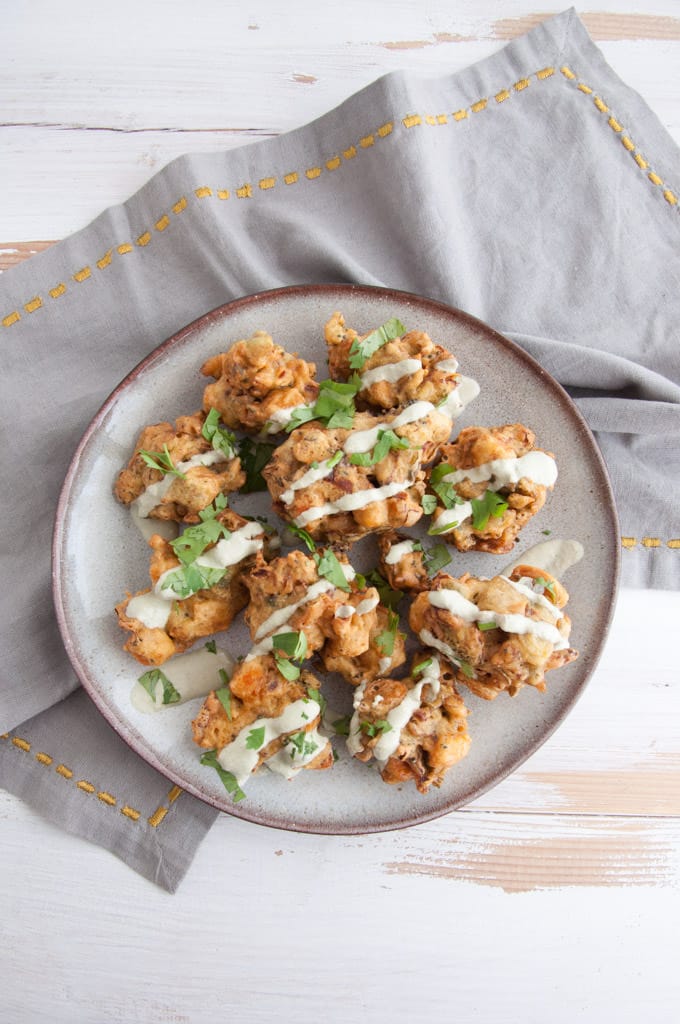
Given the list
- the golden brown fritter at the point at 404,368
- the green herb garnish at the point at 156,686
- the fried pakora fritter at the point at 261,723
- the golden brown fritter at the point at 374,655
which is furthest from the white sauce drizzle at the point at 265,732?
the golden brown fritter at the point at 404,368

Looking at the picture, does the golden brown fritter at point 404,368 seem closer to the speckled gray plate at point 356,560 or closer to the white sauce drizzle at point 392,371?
the white sauce drizzle at point 392,371

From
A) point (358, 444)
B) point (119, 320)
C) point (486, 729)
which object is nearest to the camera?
point (358, 444)

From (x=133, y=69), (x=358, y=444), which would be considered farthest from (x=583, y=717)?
(x=133, y=69)

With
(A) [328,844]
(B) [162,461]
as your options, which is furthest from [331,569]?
(A) [328,844]

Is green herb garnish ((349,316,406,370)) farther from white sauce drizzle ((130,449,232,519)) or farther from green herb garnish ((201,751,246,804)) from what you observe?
green herb garnish ((201,751,246,804))

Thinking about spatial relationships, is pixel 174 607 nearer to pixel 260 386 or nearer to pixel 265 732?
pixel 265 732

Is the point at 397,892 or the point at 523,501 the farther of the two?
the point at 397,892

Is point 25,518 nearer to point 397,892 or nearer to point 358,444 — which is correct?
point 358,444
